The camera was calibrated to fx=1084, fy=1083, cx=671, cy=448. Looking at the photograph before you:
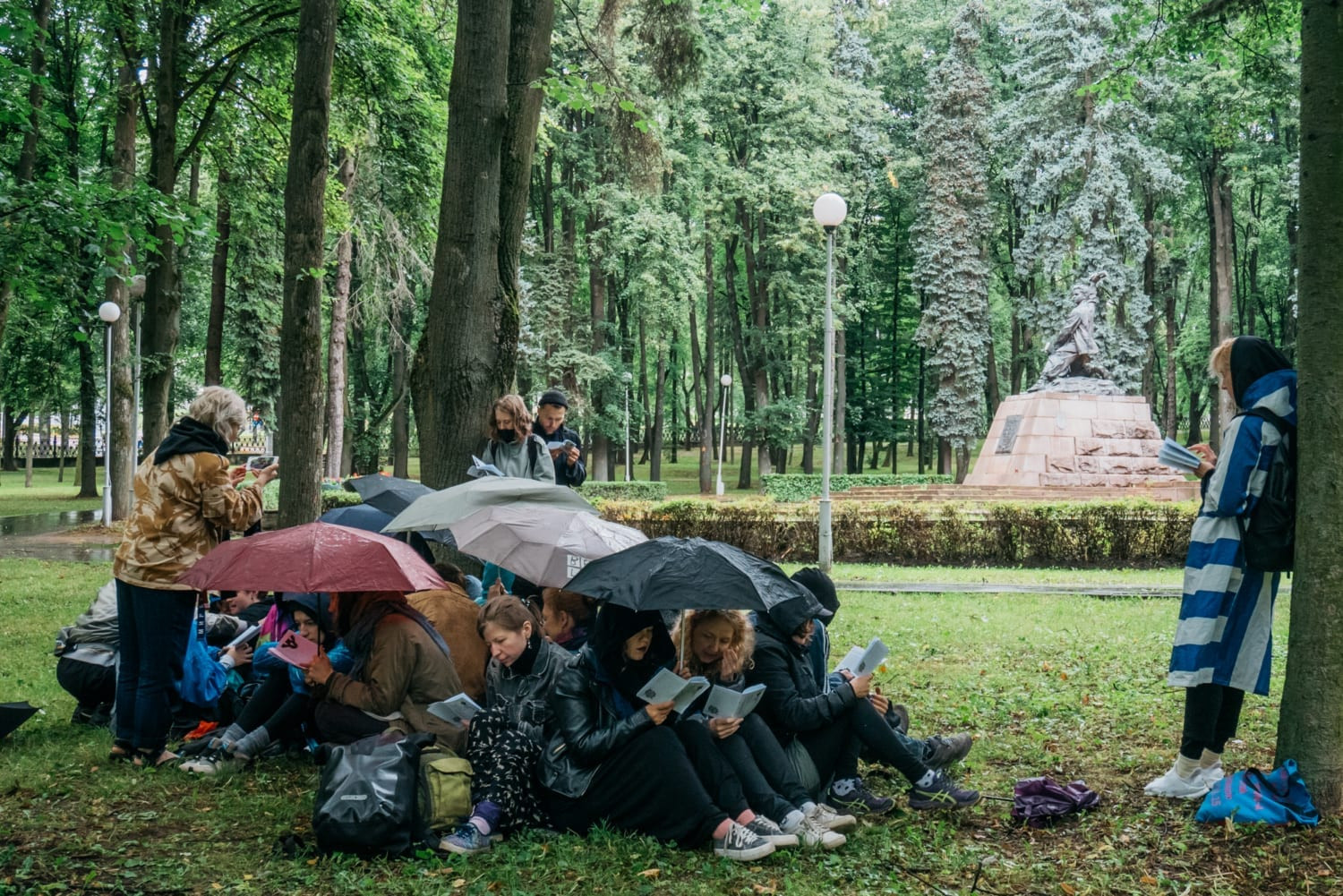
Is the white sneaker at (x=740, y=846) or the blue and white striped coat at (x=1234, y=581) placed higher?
the blue and white striped coat at (x=1234, y=581)

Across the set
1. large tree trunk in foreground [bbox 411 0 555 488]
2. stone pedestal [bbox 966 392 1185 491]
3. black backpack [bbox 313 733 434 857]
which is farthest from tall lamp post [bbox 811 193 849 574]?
stone pedestal [bbox 966 392 1185 491]

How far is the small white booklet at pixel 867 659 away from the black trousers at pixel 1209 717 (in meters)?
1.35

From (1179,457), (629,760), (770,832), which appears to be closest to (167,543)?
(629,760)

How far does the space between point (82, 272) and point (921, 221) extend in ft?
98.3

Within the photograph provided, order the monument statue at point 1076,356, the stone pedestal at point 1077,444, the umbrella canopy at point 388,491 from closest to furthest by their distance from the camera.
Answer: the umbrella canopy at point 388,491, the stone pedestal at point 1077,444, the monument statue at point 1076,356

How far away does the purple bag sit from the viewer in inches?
176

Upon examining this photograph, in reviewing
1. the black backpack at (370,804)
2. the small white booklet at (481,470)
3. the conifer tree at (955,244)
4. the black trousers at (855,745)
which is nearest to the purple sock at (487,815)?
the black backpack at (370,804)

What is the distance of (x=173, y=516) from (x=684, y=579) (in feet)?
8.70

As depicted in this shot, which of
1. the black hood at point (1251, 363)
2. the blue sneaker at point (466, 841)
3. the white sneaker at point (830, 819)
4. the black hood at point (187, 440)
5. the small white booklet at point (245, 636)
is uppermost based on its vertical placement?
the black hood at point (1251, 363)

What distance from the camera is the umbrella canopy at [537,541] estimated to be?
5.14 metres

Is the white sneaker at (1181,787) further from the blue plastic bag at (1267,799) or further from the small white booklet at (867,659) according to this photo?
the small white booklet at (867,659)

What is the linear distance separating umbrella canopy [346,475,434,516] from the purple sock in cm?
273

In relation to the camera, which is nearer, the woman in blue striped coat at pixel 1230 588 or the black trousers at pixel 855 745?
the woman in blue striped coat at pixel 1230 588

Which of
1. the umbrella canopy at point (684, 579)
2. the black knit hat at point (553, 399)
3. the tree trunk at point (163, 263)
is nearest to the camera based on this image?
the umbrella canopy at point (684, 579)
